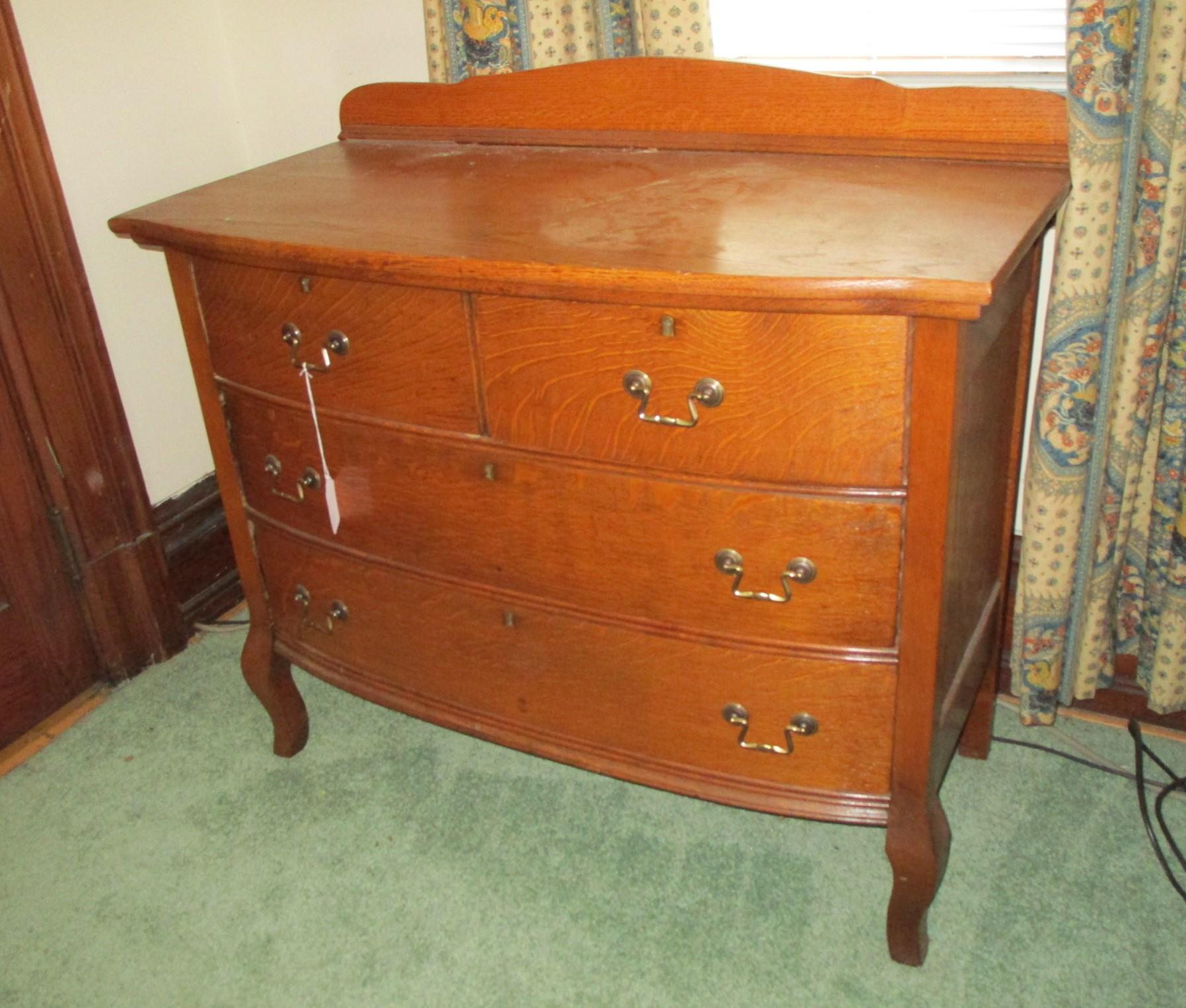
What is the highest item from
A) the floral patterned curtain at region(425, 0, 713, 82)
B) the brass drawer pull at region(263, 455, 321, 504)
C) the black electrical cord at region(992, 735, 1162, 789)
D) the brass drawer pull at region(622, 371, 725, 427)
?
the floral patterned curtain at region(425, 0, 713, 82)

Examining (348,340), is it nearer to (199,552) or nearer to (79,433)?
(79,433)

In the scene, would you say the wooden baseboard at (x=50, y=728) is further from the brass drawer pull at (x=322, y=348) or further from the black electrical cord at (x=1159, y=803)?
the black electrical cord at (x=1159, y=803)

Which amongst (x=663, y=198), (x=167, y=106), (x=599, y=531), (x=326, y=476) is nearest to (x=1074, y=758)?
(x=599, y=531)

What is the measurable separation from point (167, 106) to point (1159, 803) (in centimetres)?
205

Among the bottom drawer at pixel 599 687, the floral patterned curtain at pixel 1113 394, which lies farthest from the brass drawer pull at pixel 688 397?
the floral patterned curtain at pixel 1113 394

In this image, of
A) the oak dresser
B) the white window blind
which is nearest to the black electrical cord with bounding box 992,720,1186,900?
the oak dresser

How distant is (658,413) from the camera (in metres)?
1.25

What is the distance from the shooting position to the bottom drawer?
1.36 meters

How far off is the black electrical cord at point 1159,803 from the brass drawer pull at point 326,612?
3.99 ft

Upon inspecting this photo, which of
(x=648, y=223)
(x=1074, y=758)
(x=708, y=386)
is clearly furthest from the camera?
(x=1074, y=758)

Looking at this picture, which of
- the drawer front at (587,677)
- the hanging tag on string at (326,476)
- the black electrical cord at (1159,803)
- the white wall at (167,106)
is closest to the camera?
the drawer front at (587,677)

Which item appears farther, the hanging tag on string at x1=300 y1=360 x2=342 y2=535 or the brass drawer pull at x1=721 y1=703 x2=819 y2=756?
the hanging tag on string at x1=300 y1=360 x2=342 y2=535

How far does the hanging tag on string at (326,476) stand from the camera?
149 centimetres

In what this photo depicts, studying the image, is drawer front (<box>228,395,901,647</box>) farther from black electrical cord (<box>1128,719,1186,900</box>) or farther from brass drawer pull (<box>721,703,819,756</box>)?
black electrical cord (<box>1128,719,1186,900</box>)
